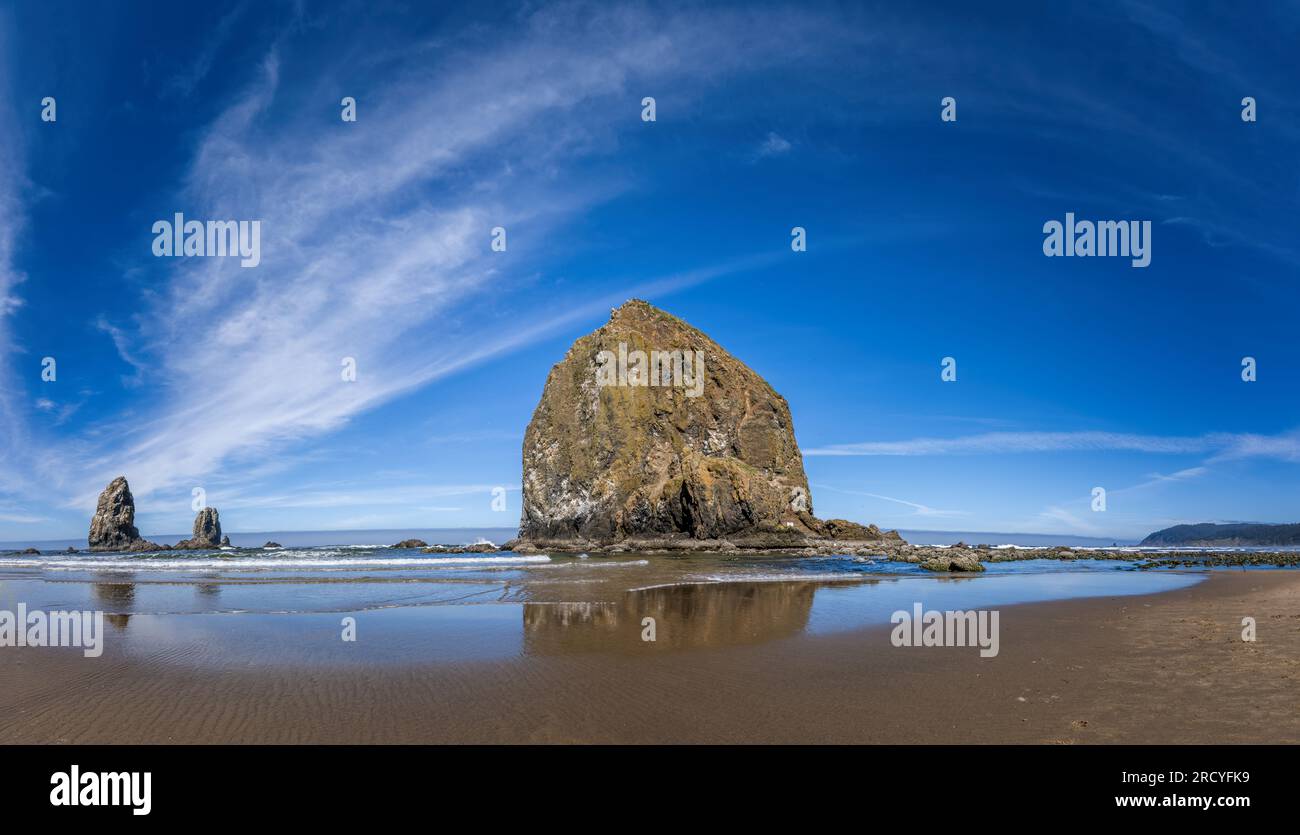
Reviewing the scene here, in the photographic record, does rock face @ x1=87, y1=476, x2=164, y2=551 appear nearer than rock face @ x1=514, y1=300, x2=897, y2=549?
No

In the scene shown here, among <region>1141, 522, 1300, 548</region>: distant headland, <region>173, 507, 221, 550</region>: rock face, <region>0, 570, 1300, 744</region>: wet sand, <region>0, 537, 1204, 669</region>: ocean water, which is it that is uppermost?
<region>0, 570, 1300, 744</region>: wet sand

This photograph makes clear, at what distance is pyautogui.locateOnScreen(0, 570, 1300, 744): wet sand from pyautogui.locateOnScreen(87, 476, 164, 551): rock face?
87.6 metres

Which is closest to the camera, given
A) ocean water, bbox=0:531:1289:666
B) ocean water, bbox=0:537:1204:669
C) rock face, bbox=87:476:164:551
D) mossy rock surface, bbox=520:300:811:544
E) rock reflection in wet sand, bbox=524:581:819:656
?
ocean water, bbox=0:537:1204:669

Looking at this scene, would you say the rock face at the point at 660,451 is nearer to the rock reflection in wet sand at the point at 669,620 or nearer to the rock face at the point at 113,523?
the rock reflection in wet sand at the point at 669,620

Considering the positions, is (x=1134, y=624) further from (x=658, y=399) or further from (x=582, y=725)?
(x=658, y=399)

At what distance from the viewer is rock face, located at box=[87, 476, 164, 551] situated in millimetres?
76875

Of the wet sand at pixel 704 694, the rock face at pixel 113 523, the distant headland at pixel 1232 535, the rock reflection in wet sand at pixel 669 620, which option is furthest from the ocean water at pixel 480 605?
the distant headland at pixel 1232 535

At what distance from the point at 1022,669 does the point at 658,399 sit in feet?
216

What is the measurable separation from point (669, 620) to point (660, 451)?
56095 millimetres

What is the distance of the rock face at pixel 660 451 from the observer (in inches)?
2507

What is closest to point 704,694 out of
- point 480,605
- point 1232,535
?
point 480,605

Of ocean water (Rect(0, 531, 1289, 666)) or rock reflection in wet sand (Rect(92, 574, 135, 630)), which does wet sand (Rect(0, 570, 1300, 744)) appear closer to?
ocean water (Rect(0, 531, 1289, 666))

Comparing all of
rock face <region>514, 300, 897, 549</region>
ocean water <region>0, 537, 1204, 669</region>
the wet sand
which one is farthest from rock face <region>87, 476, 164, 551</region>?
the wet sand

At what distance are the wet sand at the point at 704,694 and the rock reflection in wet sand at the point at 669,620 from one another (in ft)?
0.76
